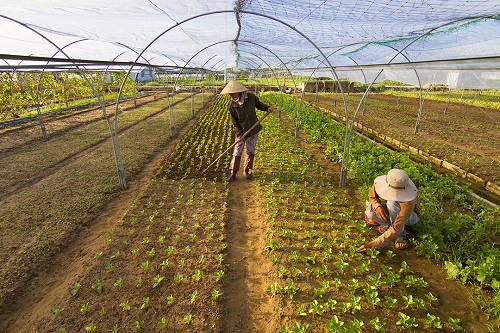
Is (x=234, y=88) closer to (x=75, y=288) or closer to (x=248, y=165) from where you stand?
(x=248, y=165)

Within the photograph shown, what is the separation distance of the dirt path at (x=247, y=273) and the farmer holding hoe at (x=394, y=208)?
142 centimetres

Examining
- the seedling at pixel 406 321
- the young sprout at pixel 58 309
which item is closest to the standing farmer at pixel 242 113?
the young sprout at pixel 58 309

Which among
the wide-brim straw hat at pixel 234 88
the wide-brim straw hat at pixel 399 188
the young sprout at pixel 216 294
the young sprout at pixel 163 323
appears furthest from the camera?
the wide-brim straw hat at pixel 234 88

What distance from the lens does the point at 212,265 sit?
349 cm

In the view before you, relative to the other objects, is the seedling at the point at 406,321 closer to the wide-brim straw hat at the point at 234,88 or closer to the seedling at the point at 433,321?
the seedling at the point at 433,321

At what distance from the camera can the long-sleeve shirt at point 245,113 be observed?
222 inches

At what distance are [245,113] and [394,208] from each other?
3.34 m

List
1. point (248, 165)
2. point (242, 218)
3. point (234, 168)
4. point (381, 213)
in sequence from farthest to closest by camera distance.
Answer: point (248, 165) < point (234, 168) < point (242, 218) < point (381, 213)

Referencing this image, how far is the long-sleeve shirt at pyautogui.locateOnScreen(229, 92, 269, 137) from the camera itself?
565cm

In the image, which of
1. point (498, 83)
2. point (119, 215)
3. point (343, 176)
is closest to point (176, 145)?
point (119, 215)

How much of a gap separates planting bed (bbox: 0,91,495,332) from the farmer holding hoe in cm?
17

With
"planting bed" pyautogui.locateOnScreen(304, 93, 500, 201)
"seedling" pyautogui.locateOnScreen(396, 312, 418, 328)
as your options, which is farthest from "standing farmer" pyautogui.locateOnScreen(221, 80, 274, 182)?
"planting bed" pyautogui.locateOnScreen(304, 93, 500, 201)

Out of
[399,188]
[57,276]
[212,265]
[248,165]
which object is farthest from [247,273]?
[248,165]

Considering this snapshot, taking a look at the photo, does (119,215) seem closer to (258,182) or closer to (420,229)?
(258,182)
